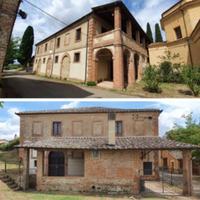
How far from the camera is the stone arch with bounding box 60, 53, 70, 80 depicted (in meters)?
28.9

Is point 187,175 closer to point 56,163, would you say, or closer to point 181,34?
point 56,163

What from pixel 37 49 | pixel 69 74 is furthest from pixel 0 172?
pixel 37 49

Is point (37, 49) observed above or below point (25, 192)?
above

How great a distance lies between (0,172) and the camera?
2139cm

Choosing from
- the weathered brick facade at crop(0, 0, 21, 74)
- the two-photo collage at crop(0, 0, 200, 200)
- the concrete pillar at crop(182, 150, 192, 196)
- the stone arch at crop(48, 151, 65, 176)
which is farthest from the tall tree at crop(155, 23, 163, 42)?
the weathered brick facade at crop(0, 0, 21, 74)

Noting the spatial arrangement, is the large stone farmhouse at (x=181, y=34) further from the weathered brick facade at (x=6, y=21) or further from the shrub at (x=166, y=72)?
the weathered brick facade at (x=6, y=21)

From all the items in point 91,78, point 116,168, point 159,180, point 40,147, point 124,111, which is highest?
point 91,78

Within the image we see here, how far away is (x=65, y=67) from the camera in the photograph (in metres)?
29.6

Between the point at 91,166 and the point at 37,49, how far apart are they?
2832 centimetres

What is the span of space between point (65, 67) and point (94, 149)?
45.9 feet

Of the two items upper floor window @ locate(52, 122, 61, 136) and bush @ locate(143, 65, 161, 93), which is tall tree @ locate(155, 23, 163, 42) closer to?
bush @ locate(143, 65, 161, 93)

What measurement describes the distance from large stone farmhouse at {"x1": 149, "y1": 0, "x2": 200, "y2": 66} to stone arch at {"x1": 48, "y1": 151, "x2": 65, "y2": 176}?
1444 centimetres

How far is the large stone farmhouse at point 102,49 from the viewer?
23.2m

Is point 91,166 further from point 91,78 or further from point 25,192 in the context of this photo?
point 91,78
